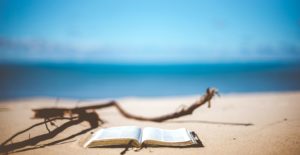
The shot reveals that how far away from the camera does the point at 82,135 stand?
301 centimetres

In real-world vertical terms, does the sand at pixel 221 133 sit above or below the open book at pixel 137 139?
below

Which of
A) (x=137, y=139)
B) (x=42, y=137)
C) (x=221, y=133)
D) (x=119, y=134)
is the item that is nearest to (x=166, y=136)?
(x=137, y=139)

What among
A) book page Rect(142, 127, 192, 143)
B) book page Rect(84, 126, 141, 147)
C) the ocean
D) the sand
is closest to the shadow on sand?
the sand

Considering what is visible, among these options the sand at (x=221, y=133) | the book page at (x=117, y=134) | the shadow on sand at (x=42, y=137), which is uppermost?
the book page at (x=117, y=134)

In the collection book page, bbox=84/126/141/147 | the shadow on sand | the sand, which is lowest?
the sand

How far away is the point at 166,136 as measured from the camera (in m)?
2.61

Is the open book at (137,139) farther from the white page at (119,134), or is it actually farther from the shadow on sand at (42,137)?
the shadow on sand at (42,137)

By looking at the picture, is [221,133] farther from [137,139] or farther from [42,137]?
[42,137]

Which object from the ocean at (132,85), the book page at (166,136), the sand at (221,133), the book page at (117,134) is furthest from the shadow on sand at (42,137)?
the ocean at (132,85)

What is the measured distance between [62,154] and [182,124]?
6.94 feet

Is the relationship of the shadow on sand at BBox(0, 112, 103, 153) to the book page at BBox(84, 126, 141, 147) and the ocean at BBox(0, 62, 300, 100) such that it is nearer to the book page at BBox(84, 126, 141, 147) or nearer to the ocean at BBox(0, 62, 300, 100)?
the book page at BBox(84, 126, 141, 147)

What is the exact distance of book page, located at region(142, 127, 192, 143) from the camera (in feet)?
8.11

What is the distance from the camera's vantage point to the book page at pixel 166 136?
2.47 meters

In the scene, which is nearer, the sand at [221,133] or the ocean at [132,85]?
the sand at [221,133]
